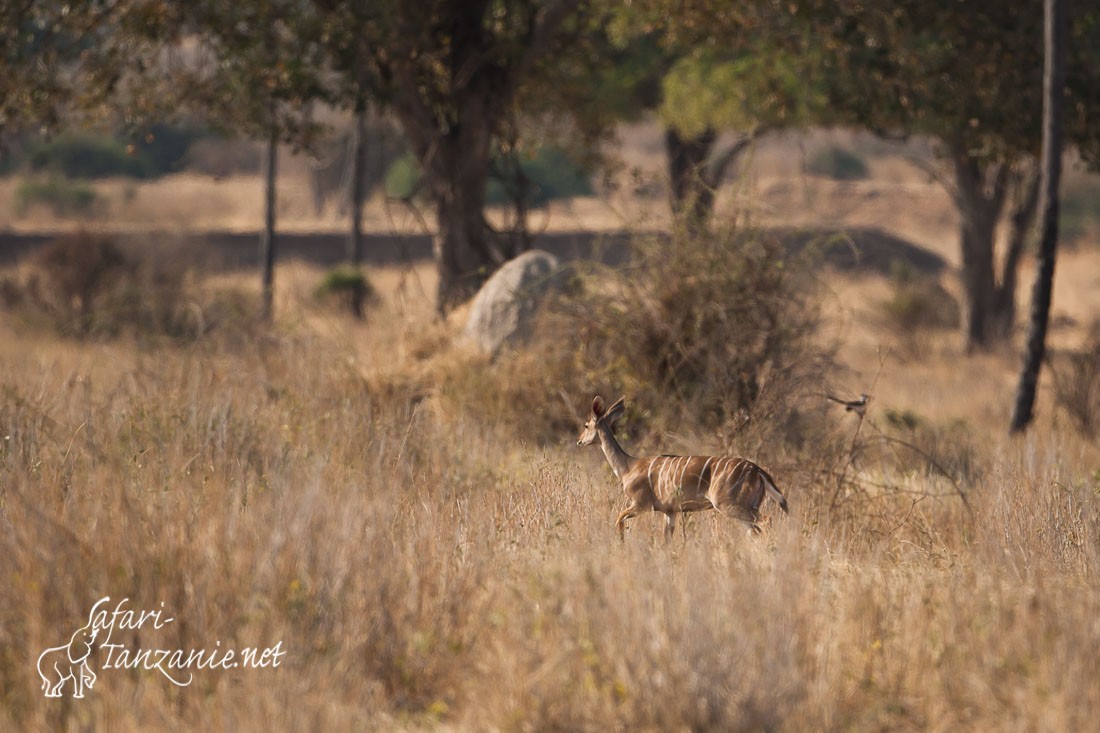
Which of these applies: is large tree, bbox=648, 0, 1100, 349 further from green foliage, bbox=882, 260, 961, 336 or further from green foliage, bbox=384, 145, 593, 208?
green foliage, bbox=384, 145, 593, 208

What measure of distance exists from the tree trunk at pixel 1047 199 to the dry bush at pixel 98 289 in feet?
32.3

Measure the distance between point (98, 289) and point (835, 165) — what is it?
58.1m

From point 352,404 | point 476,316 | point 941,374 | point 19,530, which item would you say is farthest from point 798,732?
point 941,374

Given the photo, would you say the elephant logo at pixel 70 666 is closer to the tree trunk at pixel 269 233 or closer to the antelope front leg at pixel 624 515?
the antelope front leg at pixel 624 515

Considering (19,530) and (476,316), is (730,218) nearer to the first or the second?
(476,316)

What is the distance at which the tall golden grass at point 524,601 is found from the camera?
403 cm

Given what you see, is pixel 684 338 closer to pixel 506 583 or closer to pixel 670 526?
pixel 670 526

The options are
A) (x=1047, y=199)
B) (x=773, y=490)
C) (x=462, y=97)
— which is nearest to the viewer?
(x=773, y=490)

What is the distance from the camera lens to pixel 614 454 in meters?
6.31

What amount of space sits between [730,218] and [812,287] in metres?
0.80

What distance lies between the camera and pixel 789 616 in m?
4.34

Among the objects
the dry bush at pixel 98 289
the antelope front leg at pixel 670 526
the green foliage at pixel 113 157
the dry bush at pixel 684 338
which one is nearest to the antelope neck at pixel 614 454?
the antelope front leg at pixel 670 526

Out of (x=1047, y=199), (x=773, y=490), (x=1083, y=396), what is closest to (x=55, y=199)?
(x=1083, y=396)

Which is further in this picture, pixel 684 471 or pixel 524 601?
pixel 684 471
